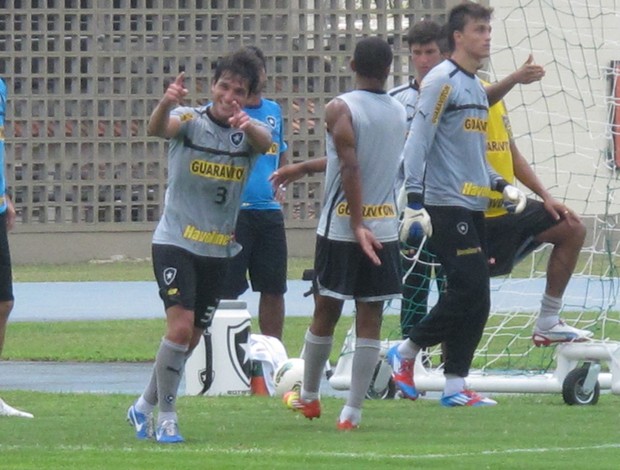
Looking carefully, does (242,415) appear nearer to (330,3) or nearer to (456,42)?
(456,42)

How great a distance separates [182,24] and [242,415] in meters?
16.3

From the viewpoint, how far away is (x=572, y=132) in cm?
1273

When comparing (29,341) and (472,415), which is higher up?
(472,415)

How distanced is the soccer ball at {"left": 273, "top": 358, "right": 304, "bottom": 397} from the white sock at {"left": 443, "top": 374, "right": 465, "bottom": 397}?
104 centimetres

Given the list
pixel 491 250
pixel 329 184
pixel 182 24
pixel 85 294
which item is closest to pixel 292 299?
pixel 85 294

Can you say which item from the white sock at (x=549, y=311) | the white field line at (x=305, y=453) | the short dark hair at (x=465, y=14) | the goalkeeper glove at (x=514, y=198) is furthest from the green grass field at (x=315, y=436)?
the short dark hair at (x=465, y=14)

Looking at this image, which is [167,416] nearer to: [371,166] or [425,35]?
[371,166]

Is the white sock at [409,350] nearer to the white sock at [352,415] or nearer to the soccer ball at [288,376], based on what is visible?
the soccer ball at [288,376]

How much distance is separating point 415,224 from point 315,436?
1.31 metres

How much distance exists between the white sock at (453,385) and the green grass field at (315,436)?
0.11m

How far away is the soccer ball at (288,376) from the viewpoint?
34.2 feet

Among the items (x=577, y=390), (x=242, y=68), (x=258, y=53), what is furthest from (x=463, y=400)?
(x=242, y=68)

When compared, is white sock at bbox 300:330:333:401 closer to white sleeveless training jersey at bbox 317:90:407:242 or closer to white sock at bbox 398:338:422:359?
white sleeveless training jersey at bbox 317:90:407:242

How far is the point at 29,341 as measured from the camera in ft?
49.6
